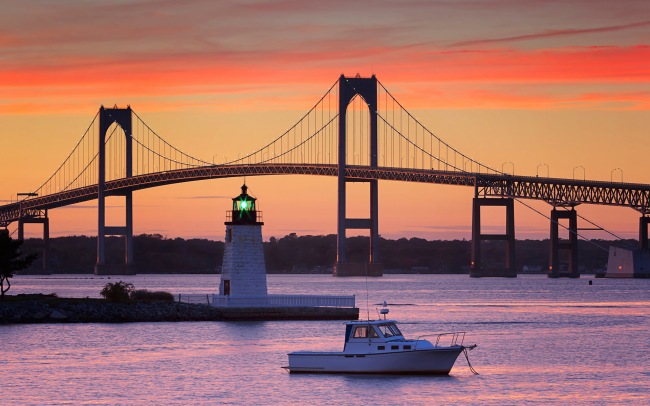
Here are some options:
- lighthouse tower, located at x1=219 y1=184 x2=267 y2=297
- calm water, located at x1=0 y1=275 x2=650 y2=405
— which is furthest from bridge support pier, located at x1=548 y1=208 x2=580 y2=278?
lighthouse tower, located at x1=219 y1=184 x2=267 y2=297

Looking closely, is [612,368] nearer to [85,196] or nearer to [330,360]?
[330,360]

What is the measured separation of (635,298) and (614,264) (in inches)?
1874

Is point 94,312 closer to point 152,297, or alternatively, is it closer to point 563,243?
point 152,297

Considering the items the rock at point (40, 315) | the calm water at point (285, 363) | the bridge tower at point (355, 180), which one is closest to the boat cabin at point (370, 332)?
the calm water at point (285, 363)

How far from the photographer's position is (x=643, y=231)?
379ft

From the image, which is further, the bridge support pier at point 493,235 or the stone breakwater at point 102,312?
the bridge support pier at point 493,235

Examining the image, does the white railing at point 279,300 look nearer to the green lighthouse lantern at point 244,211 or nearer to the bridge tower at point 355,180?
the green lighthouse lantern at point 244,211

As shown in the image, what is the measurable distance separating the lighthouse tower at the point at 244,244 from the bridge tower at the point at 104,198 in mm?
76870

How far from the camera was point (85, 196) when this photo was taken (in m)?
121

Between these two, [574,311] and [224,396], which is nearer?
[224,396]

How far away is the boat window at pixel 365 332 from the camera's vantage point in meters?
29.7

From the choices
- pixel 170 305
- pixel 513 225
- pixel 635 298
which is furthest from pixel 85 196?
pixel 170 305

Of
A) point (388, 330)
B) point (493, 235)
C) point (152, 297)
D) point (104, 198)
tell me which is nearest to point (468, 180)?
point (493, 235)

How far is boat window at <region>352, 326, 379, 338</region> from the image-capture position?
2966 centimetres
